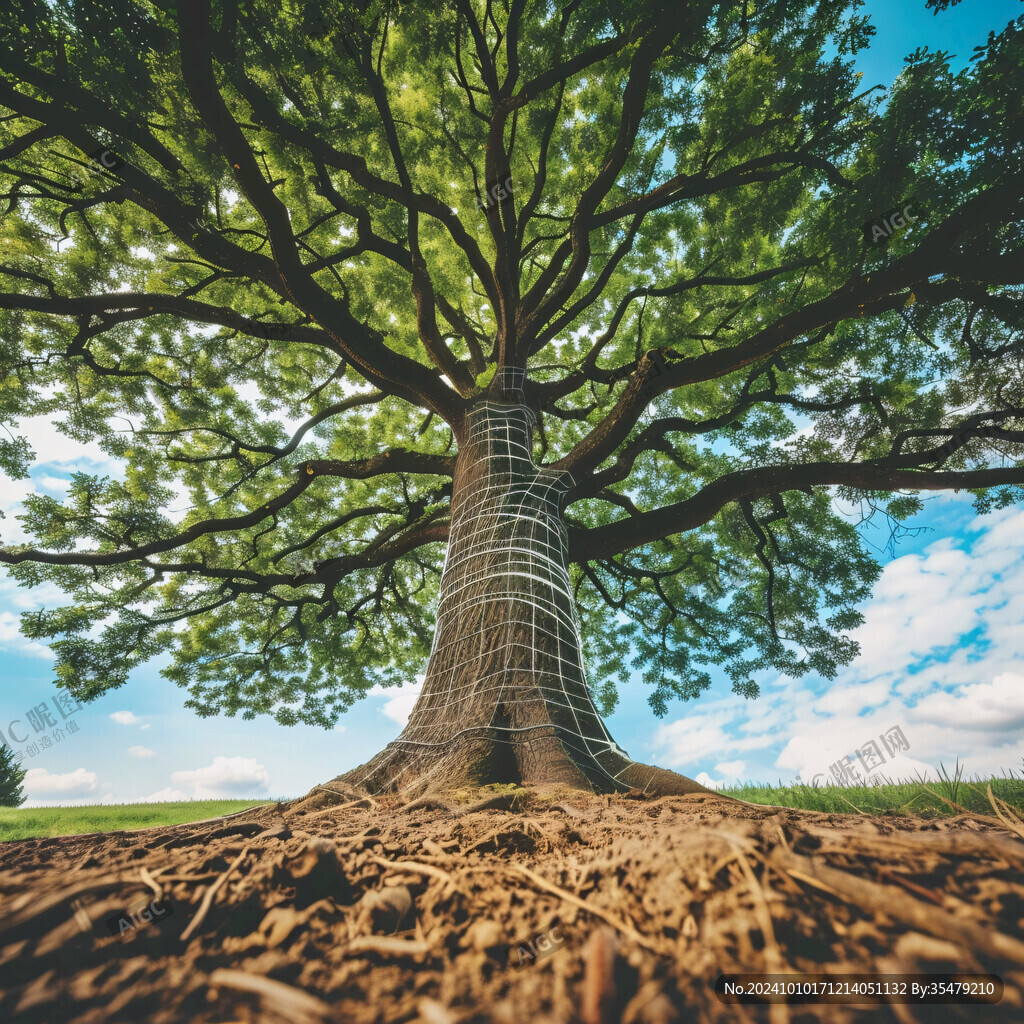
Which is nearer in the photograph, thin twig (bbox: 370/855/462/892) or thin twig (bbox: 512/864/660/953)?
thin twig (bbox: 512/864/660/953)

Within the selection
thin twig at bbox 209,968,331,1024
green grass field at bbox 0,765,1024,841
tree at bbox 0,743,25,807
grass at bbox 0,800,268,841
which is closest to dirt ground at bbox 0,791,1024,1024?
thin twig at bbox 209,968,331,1024

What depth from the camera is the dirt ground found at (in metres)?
0.61

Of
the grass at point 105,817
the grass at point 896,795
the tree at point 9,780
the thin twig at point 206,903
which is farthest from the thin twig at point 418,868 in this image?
the tree at point 9,780

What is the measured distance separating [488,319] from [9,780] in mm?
19223

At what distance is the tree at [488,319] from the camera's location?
114 inches

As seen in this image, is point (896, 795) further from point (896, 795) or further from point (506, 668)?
point (506, 668)

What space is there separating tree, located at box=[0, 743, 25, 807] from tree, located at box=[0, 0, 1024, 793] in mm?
14026

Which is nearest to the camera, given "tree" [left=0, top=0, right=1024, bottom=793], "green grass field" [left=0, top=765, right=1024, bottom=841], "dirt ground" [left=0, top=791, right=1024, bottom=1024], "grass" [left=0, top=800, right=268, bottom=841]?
"dirt ground" [left=0, top=791, right=1024, bottom=1024]

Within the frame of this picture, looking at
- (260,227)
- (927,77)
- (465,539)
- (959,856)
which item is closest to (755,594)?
(465,539)

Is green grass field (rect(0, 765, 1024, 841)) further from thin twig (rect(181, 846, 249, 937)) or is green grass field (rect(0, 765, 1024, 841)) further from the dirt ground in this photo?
thin twig (rect(181, 846, 249, 937))

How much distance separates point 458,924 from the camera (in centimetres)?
78

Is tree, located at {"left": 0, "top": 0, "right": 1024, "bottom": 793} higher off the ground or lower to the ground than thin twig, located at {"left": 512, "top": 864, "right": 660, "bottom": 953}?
higher

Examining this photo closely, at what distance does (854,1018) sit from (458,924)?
0.53m

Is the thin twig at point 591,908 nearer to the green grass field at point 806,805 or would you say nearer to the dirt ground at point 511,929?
the dirt ground at point 511,929
